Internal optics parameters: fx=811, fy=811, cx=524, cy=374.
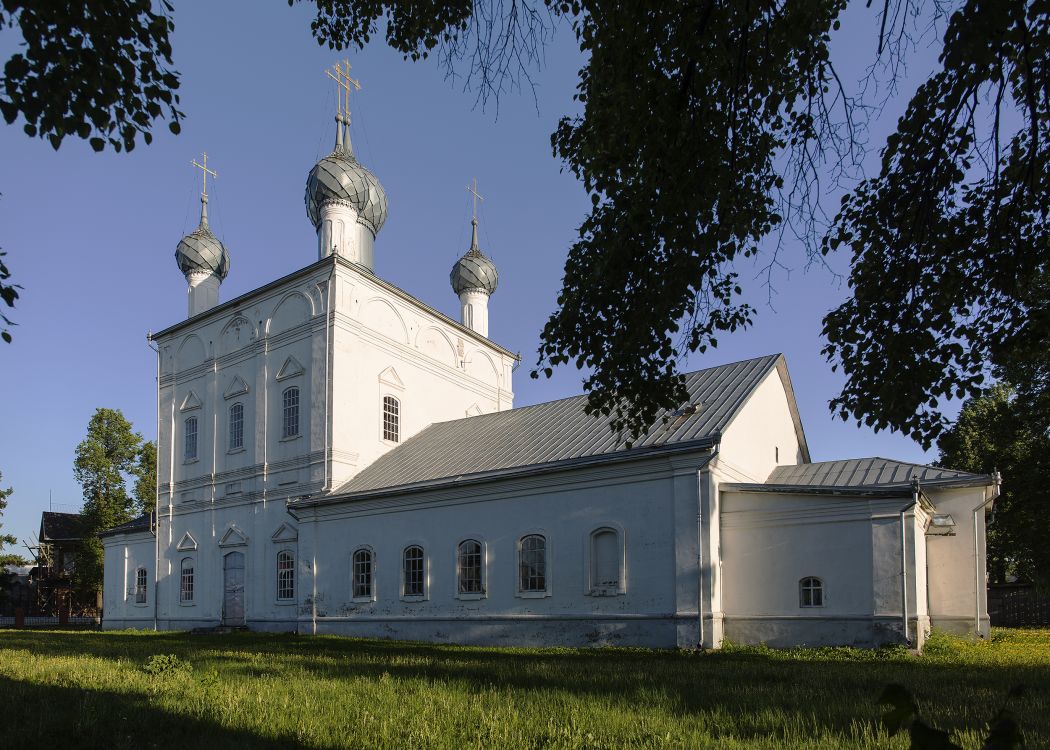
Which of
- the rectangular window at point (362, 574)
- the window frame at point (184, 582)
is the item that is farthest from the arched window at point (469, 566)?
the window frame at point (184, 582)

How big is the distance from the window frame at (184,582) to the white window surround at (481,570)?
11.5 meters

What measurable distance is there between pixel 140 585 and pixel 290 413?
10118 millimetres

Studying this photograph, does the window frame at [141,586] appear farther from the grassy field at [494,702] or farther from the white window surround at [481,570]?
the grassy field at [494,702]

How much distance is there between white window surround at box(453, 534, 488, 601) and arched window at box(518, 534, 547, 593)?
3.18 ft

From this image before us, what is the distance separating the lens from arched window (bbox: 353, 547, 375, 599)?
2109 cm

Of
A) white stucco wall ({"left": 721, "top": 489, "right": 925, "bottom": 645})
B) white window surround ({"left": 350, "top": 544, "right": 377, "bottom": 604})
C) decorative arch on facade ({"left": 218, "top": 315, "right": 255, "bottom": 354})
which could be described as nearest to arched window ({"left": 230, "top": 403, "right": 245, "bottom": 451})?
decorative arch on facade ({"left": 218, "top": 315, "right": 255, "bottom": 354})

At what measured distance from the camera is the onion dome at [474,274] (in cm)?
3078

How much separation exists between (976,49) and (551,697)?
20.5 ft

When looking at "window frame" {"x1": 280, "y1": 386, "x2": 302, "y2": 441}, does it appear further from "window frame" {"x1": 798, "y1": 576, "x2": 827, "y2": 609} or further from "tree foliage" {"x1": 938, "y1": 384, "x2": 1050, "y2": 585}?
"tree foliage" {"x1": 938, "y1": 384, "x2": 1050, "y2": 585}

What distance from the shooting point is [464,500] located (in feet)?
63.3

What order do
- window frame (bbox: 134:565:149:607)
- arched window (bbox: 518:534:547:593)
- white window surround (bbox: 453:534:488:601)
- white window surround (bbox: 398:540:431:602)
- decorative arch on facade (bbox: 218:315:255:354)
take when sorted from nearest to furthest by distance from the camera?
arched window (bbox: 518:534:547:593)
white window surround (bbox: 453:534:488:601)
white window surround (bbox: 398:540:431:602)
decorative arch on facade (bbox: 218:315:255:354)
window frame (bbox: 134:565:149:607)

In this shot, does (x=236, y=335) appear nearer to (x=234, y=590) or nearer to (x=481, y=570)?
(x=234, y=590)

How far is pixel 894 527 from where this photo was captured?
1443 cm

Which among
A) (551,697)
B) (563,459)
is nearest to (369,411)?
(563,459)
